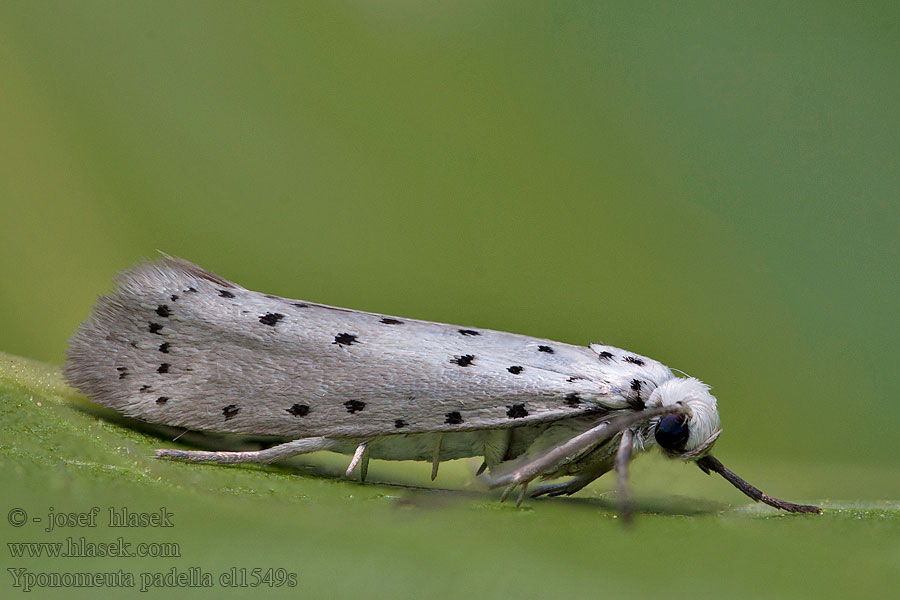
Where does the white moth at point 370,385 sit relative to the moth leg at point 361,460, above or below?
above

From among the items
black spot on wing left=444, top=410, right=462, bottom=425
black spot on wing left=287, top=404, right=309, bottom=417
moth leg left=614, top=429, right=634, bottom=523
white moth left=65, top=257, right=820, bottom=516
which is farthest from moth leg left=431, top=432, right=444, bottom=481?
moth leg left=614, top=429, right=634, bottom=523

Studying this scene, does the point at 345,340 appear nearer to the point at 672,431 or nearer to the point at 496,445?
the point at 496,445

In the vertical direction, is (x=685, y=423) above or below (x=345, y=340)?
below

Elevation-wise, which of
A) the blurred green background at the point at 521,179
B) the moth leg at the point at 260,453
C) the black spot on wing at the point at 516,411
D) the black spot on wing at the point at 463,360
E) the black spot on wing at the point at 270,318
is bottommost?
the moth leg at the point at 260,453

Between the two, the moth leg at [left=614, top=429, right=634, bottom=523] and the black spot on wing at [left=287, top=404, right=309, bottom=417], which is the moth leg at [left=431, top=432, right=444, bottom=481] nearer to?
the black spot on wing at [left=287, top=404, right=309, bottom=417]

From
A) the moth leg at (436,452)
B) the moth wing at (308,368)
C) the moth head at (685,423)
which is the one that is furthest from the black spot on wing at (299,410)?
the moth head at (685,423)

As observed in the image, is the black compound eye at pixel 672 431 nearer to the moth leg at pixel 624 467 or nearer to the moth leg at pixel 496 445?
the moth leg at pixel 624 467

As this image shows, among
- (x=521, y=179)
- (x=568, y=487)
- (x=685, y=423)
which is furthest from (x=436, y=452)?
(x=521, y=179)
